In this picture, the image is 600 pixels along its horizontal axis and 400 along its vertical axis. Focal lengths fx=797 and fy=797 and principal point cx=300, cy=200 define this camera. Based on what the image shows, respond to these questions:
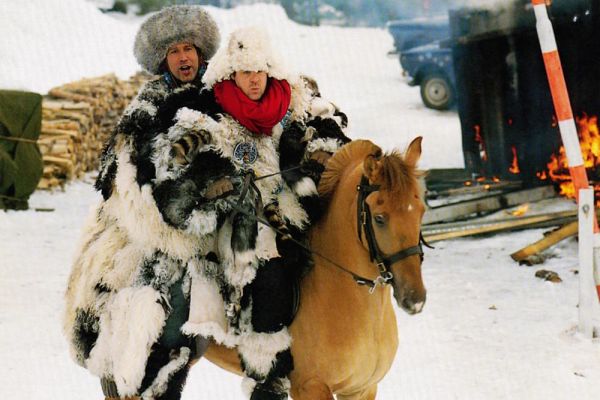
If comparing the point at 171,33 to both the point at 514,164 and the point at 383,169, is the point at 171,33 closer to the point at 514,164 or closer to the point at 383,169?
the point at 383,169

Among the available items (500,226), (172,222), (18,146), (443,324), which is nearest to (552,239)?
(500,226)

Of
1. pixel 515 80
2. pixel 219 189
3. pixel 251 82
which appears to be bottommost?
pixel 219 189

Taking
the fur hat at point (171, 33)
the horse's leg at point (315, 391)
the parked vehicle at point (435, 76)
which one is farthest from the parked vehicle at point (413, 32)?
the horse's leg at point (315, 391)

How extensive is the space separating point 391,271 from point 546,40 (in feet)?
10.6

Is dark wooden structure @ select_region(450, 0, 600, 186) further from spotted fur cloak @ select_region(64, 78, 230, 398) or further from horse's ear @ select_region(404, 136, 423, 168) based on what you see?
spotted fur cloak @ select_region(64, 78, 230, 398)

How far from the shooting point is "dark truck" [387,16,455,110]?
16.8m

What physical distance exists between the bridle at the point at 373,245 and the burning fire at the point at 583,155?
17.8 ft

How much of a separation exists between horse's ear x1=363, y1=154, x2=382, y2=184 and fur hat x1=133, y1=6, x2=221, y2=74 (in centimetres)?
145

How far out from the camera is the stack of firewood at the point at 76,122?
531 inches

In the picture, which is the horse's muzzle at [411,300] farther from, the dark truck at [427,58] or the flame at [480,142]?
the dark truck at [427,58]

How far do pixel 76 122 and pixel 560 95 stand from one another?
10230 millimetres

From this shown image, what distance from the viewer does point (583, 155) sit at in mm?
8406

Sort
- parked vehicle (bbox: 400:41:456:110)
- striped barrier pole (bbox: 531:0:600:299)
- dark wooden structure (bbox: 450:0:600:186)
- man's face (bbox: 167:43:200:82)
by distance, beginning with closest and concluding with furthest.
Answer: man's face (bbox: 167:43:200:82)
striped barrier pole (bbox: 531:0:600:299)
dark wooden structure (bbox: 450:0:600:186)
parked vehicle (bbox: 400:41:456:110)

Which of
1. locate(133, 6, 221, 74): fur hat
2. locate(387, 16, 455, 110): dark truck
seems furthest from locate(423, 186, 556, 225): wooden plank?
locate(387, 16, 455, 110): dark truck
